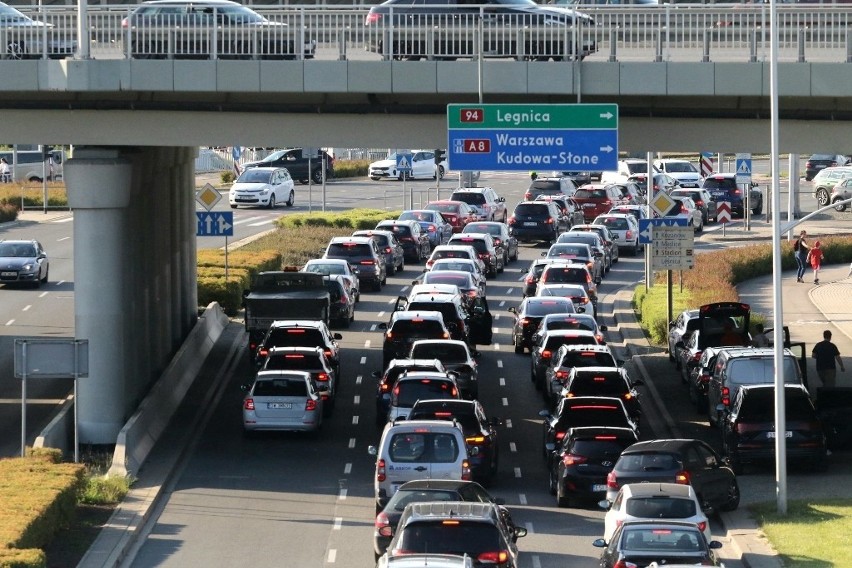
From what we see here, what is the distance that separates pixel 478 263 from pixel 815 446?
24453 mm

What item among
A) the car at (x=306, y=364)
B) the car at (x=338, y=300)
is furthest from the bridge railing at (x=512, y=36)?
the car at (x=338, y=300)

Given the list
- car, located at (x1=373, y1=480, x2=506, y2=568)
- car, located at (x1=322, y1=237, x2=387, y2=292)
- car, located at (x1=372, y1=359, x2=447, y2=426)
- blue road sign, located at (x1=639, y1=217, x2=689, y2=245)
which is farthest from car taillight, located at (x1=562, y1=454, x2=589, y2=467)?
car, located at (x1=322, y1=237, x2=387, y2=292)

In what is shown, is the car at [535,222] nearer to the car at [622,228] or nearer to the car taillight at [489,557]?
the car at [622,228]

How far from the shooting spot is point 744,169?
63062 mm

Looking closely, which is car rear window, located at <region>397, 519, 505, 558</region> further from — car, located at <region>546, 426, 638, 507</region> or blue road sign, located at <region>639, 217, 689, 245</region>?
blue road sign, located at <region>639, 217, 689, 245</region>

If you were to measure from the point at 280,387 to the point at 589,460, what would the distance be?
746cm

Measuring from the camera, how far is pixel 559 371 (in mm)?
33188

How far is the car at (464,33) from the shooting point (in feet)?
94.2

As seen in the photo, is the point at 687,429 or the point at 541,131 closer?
the point at 541,131

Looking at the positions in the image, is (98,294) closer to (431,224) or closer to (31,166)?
(431,224)

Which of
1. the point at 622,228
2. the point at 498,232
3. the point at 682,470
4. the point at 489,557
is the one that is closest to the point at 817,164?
the point at 622,228

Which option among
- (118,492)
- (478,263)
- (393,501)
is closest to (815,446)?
(393,501)

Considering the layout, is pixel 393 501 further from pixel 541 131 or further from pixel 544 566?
pixel 541 131

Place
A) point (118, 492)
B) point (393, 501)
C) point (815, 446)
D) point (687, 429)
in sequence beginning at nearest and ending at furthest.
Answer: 1. point (393, 501)
2. point (118, 492)
3. point (815, 446)
4. point (687, 429)
